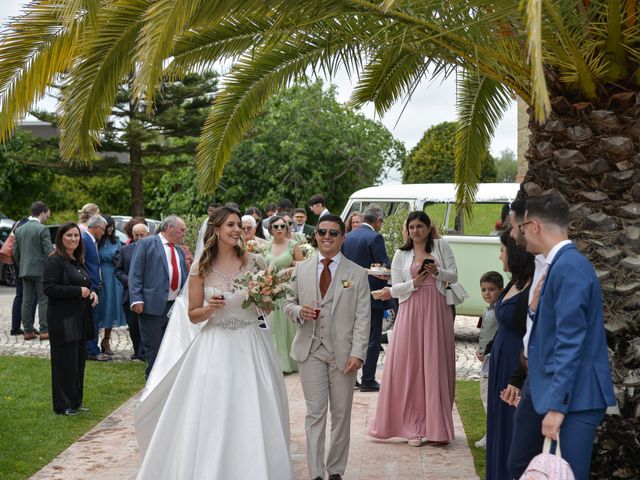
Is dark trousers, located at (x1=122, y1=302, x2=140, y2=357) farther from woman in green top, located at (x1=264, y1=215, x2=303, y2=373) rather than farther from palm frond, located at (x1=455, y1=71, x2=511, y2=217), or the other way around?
palm frond, located at (x1=455, y1=71, x2=511, y2=217)

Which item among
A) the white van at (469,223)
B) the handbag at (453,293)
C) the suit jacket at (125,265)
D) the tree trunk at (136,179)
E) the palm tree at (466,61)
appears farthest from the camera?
the tree trunk at (136,179)

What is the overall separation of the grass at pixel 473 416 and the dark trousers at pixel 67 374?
3.97 meters

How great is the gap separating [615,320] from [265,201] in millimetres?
26234

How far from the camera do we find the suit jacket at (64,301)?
953 cm

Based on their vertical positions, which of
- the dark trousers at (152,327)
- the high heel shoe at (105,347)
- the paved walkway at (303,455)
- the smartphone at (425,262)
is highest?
the smartphone at (425,262)

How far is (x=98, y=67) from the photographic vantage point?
7445 millimetres

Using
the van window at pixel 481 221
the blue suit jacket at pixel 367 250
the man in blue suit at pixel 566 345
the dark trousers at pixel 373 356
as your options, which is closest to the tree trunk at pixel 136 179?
the van window at pixel 481 221

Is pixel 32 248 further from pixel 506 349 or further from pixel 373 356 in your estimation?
pixel 506 349

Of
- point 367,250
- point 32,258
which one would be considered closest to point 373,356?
point 367,250

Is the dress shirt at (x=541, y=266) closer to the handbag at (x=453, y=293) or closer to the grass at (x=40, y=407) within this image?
the handbag at (x=453, y=293)

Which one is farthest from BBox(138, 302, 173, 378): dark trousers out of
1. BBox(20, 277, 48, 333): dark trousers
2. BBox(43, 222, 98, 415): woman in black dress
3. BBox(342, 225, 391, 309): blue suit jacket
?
BBox(20, 277, 48, 333): dark trousers

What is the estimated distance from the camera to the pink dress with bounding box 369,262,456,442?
29.2 feet

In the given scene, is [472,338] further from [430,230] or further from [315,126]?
[315,126]

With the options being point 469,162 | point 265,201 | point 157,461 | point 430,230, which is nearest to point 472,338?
point 469,162
